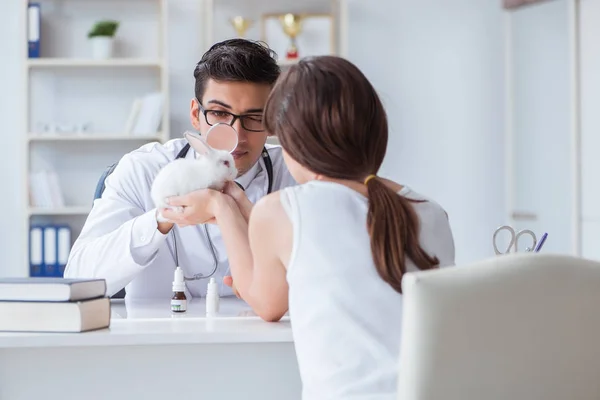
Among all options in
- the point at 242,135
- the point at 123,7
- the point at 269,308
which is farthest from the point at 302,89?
the point at 123,7

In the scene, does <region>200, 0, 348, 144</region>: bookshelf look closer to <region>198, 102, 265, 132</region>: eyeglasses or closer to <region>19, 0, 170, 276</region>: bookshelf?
<region>19, 0, 170, 276</region>: bookshelf

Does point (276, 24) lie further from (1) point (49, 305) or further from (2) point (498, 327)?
(2) point (498, 327)

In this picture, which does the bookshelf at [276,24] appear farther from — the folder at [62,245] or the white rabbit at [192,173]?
the white rabbit at [192,173]

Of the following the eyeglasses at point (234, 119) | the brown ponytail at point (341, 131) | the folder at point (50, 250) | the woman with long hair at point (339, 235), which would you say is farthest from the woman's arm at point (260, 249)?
the folder at point (50, 250)

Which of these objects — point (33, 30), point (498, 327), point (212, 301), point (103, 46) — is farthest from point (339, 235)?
point (33, 30)

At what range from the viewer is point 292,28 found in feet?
16.1

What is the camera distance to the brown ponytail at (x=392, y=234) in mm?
1337

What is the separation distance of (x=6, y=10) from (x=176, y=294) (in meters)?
3.55

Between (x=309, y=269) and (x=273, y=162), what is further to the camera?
(x=273, y=162)

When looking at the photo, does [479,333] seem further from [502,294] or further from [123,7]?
[123,7]

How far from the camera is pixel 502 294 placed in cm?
117

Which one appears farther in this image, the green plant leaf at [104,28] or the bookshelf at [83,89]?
the bookshelf at [83,89]

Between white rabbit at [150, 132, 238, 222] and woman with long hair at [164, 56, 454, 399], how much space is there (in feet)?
0.89

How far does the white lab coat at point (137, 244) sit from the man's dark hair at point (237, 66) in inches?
9.4
